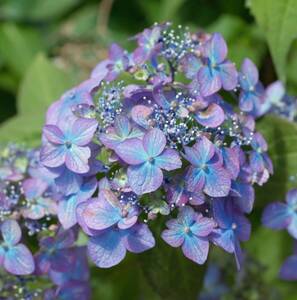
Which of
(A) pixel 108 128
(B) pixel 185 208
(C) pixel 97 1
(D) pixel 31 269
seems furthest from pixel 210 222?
(C) pixel 97 1

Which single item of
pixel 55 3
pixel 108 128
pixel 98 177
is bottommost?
pixel 55 3

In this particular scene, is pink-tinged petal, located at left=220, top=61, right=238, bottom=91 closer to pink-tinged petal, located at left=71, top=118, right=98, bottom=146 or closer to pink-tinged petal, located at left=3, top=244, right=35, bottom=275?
pink-tinged petal, located at left=71, top=118, right=98, bottom=146

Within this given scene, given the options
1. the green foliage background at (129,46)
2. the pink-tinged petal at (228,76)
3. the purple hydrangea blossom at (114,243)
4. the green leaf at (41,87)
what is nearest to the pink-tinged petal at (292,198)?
the green foliage background at (129,46)

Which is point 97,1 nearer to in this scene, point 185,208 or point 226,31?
point 226,31

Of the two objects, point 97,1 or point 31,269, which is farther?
point 97,1

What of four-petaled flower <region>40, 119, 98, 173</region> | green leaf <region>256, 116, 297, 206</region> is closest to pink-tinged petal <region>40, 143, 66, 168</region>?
four-petaled flower <region>40, 119, 98, 173</region>

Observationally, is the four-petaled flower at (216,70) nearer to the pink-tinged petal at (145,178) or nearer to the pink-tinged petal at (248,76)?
the pink-tinged petal at (248,76)

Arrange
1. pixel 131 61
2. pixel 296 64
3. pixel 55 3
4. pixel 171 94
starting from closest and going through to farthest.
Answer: pixel 171 94
pixel 131 61
pixel 296 64
pixel 55 3
